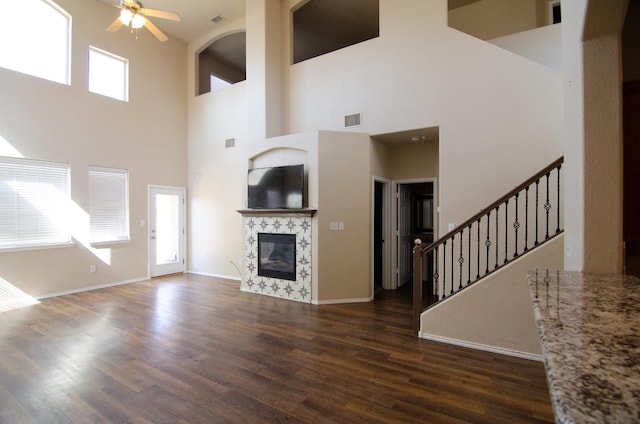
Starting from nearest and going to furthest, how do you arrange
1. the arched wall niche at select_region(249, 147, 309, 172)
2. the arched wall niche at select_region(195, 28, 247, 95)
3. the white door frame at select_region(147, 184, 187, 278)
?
the arched wall niche at select_region(249, 147, 309, 172)
the white door frame at select_region(147, 184, 187, 278)
the arched wall niche at select_region(195, 28, 247, 95)

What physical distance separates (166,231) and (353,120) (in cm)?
505

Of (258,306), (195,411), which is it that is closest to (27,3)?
(258,306)

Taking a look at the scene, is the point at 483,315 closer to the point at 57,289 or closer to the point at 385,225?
the point at 385,225

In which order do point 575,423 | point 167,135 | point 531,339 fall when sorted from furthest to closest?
point 167,135
point 531,339
point 575,423

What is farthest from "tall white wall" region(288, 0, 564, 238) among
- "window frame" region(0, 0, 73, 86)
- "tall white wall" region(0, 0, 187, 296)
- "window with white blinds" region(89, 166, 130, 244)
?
"window frame" region(0, 0, 73, 86)

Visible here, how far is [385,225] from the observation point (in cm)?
591

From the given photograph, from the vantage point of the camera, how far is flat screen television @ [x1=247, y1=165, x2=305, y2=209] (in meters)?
5.15

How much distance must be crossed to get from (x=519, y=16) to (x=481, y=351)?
5.38 metres

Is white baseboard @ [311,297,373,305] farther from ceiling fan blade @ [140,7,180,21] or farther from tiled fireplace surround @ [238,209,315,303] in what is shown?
ceiling fan blade @ [140,7,180,21]

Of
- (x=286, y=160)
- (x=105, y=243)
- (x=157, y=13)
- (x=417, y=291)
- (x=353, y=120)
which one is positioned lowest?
(x=417, y=291)

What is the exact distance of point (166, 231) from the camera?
7328mm

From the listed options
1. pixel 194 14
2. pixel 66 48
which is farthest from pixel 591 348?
pixel 194 14

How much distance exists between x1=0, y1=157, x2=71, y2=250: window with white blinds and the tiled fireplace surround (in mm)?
3259

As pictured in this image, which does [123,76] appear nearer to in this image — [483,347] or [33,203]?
[33,203]
